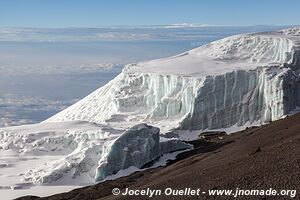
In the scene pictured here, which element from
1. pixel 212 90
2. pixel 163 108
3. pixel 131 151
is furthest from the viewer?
pixel 163 108

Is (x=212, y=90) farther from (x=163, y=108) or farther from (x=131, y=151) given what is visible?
(x=131, y=151)

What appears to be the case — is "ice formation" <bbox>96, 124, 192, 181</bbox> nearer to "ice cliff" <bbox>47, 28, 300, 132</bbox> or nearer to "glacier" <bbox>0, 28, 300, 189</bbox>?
"glacier" <bbox>0, 28, 300, 189</bbox>

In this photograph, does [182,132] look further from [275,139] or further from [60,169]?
[275,139]

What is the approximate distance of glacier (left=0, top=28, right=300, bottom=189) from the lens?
156ft

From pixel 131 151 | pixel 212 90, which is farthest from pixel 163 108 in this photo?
pixel 131 151

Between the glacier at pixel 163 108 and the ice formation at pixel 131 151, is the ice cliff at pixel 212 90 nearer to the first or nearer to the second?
the glacier at pixel 163 108

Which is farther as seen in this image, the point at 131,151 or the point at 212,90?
the point at 212,90

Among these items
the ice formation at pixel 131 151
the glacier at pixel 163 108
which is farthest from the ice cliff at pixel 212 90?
the ice formation at pixel 131 151

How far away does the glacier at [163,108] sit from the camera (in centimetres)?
4756

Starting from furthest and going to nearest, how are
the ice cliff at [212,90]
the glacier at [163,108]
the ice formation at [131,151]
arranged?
the ice cliff at [212,90], the glacier at [163,108], the ice formation at [131,151]

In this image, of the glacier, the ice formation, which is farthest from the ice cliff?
the ice formation

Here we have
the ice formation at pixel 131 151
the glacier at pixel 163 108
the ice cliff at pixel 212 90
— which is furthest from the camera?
the ice cliff at pixel 212 90

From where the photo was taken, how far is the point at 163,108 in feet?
227

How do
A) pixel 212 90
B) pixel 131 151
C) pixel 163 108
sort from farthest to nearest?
pixel 163 108 → pixel 212 90 → pixel 131 151
